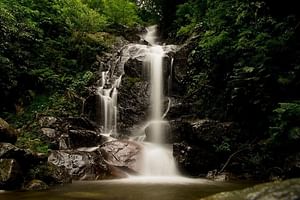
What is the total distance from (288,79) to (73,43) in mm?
12882

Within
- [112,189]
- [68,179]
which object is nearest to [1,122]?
[68,179]

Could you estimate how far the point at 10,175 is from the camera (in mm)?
8078

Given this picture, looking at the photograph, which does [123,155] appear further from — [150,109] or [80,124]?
[150,109]

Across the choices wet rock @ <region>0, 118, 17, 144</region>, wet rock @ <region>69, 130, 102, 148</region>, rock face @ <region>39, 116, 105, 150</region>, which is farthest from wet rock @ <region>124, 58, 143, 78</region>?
wet rock @ <region>0, 118, 17, 144</region>

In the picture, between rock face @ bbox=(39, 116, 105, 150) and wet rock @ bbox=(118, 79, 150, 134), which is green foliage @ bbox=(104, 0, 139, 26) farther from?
rock face @ bbox=(39, 116, 105, 150)

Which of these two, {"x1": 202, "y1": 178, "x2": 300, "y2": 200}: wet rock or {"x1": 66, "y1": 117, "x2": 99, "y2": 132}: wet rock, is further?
{"x1": 66, "y1": 117, "x2": 99, "y2": 132}: wet rock

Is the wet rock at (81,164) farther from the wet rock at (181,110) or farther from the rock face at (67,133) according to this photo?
the wet rock at (181,110)

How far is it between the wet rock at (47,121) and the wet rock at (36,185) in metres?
5.27

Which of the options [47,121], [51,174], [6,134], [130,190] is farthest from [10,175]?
[47,121]

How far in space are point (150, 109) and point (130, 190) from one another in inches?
309

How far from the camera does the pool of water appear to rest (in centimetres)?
709

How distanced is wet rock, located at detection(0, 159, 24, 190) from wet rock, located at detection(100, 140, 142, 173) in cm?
343

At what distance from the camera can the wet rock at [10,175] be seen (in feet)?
26.1

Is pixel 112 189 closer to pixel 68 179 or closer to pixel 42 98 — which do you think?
pixel 68 179
